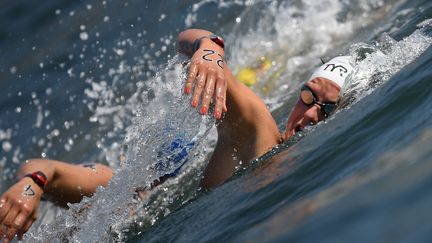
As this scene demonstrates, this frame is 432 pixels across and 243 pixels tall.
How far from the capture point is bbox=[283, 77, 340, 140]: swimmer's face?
622cm

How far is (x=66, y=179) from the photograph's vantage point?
642 cm

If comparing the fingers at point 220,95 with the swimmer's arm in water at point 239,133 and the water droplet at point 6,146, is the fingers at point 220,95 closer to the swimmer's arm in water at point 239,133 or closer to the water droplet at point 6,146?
the swimmer's arm in water at point 239,133

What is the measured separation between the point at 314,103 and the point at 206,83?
1.45 metres

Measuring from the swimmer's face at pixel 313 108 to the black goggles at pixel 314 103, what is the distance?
0.04ft

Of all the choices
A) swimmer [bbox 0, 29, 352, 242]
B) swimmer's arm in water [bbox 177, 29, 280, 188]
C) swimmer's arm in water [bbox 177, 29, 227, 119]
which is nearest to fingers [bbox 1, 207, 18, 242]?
swimmer [bbox 0, 29, 352, 242]

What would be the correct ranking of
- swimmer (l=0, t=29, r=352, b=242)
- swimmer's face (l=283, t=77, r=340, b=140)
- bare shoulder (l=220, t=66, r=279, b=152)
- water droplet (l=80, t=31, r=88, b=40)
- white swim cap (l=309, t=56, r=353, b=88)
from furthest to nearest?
water droplet (l=80, t=31, r=88, b=40) < white swim cap (l=309, t=56, r=353, b=88) < swimmer's face (l=283, t=77, r=340, b=140) < bare shoulder (l=220, t=66, r=279, b=152) < swimmer (l=0, t=29, r=352, b=242)

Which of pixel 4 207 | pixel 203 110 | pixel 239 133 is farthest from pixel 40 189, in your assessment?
pixel 203 110

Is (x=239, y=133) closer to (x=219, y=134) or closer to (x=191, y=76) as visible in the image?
(x=219, y=134)

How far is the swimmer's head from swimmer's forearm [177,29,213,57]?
0.81 metres

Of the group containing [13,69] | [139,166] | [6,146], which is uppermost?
[13,69]

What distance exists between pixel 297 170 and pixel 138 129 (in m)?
1.78

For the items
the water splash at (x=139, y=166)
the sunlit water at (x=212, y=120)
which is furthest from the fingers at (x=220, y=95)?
the water splash at (x=139, y=166)

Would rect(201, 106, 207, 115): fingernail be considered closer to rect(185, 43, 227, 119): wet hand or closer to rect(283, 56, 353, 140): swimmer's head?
rect(185, 43, 227, 119): wet hand

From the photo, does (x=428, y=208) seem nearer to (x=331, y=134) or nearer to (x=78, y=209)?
(x=331, y=134)
